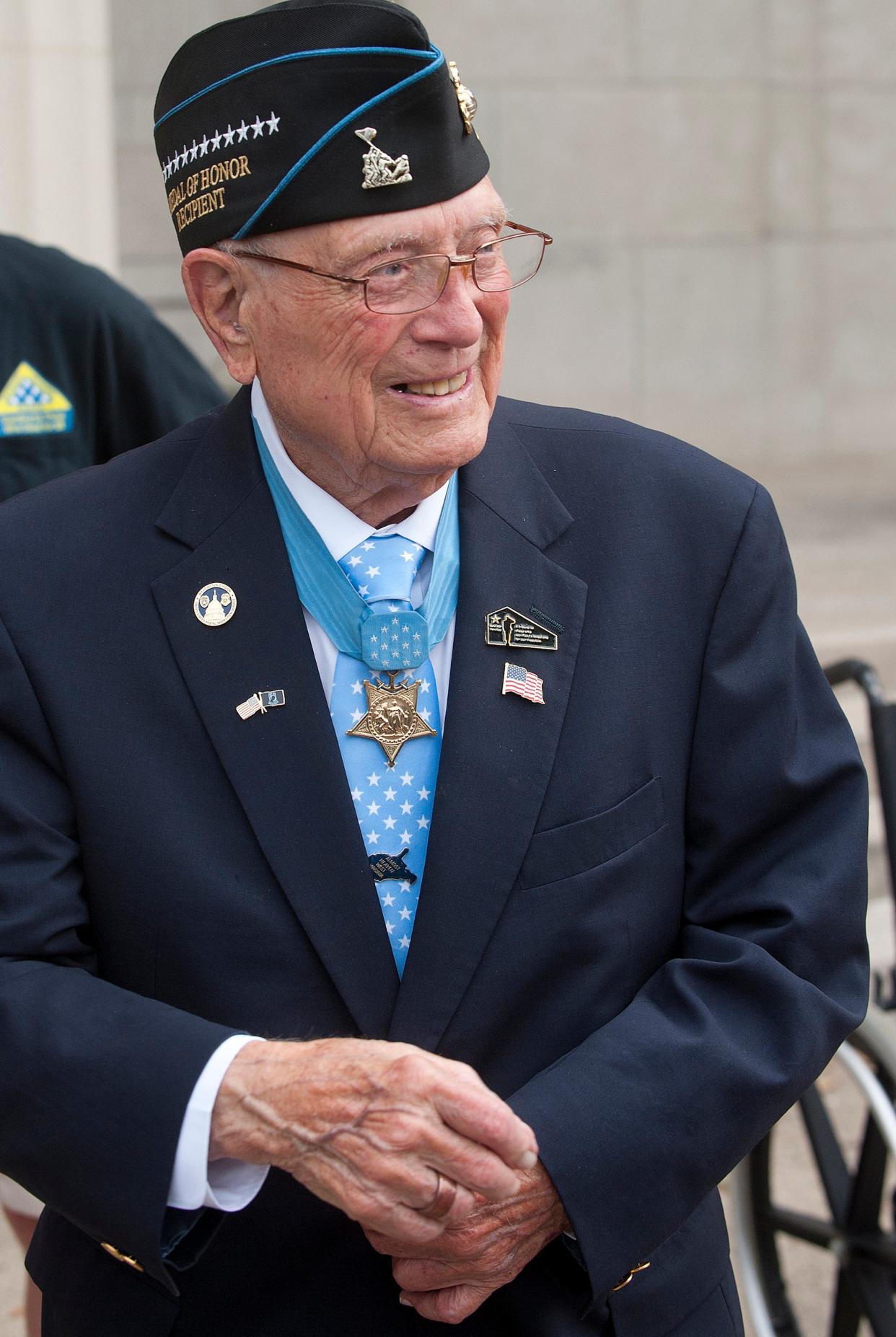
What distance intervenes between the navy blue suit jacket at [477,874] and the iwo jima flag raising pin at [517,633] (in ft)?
0.05

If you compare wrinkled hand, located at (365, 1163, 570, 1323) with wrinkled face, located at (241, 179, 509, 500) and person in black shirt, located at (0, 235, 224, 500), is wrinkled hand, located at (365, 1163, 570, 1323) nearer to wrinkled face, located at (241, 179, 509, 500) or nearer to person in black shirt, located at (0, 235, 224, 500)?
wrinkled face, located at (241, 179, 509, 500)

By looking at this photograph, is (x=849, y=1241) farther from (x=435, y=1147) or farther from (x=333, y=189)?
(x=333, y=189)

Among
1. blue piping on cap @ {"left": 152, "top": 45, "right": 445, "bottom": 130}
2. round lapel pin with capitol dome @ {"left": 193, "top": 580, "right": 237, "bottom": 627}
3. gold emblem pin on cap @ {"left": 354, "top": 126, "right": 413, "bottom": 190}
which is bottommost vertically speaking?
round lapel pin with capitol dome @ {"left": 193, "top": 580, "right": 237, "bottom": 627}

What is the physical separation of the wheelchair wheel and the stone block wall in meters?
4.57

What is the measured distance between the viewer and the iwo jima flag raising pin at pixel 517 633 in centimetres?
178

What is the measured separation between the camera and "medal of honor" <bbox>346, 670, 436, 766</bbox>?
1.78m

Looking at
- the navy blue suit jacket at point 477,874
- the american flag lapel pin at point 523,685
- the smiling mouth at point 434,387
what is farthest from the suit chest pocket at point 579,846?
the smiling mouth at point 434,387

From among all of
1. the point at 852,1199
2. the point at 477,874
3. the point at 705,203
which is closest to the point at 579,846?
the point at 477,874

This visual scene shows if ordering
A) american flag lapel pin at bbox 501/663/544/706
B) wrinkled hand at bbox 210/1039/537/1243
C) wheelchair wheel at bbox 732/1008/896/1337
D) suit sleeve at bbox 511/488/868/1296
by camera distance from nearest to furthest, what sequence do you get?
wrinkled hand at bbox 210/1039/537/1243 → suit sleeve at bbox 511/488/868/1296 → american flag lapel pin at bbox 501/663/544/706 → wheelchair wheel at bbox 732/1008/896/1337

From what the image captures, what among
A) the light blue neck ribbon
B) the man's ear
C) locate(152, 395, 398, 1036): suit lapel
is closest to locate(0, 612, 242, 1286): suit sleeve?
locate(152, 395, 398, 1036): suit lapel

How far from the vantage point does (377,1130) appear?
1.54m

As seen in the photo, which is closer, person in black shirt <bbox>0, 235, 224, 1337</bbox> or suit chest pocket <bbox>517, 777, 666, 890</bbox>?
suit chest pocket <bbox>517, 777, 666, 890</bbox>

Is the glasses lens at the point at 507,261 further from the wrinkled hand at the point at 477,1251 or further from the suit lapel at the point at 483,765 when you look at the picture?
the wrinkled hand at the point at 477,1251

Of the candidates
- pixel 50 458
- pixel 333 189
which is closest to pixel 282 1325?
pixel 333 189
